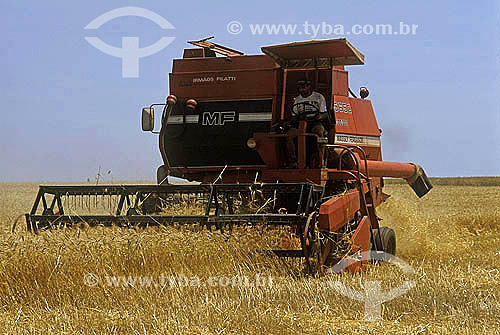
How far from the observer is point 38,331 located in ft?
14.5

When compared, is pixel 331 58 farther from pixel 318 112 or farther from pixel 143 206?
pixel 143 206

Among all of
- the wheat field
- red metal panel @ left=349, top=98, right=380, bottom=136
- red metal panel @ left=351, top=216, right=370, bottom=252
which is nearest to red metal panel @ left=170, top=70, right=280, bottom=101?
red metal panel @ left=349, top=98, right=380, bottom=136

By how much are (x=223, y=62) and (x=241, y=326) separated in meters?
4.64

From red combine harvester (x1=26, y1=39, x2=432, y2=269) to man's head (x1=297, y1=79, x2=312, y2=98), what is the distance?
0.15 m

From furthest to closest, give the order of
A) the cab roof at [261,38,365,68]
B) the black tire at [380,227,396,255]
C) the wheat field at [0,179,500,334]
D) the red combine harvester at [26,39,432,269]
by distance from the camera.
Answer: the black tire at [380,227,396,255]
the cab roof at [261,38,365,68]
the red combine harvester at [26,39,432,269]
the wheat field at [0,179,500,334]

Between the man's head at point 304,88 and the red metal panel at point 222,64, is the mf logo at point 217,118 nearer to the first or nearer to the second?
the red metal panel at point 222,64

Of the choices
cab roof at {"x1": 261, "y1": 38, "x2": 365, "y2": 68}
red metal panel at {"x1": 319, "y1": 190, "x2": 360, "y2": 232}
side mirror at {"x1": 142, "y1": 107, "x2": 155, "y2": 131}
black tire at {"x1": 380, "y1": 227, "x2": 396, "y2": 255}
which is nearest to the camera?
red metal panel at {"x1": 319, "y1": 190, "x2": 360, "y2": 232}

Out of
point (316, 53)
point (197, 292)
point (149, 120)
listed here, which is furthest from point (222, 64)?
point (197, 292)

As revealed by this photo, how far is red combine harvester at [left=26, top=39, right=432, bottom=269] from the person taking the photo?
7.03m

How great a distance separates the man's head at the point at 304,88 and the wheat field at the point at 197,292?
216 centimetres

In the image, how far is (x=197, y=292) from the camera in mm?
5496

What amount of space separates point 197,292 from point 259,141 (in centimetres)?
269

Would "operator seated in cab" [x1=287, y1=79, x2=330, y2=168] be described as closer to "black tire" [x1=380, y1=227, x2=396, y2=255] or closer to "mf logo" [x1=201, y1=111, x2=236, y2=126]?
"mf logo" [x1=201, y1=111, x2=236, y2=126]

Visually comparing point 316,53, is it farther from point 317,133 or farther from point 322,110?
point 317,133
